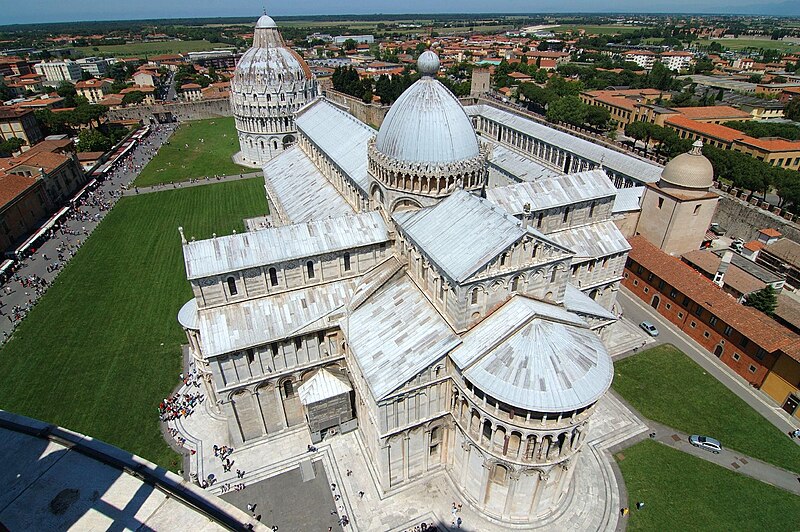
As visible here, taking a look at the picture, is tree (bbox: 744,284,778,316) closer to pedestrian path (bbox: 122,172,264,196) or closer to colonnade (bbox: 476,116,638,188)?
colonnade (bbox: 476,116,638,188)

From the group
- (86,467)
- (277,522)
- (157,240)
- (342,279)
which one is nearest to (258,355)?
(342,279)

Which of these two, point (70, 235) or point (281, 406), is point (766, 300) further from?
point (70, 235)

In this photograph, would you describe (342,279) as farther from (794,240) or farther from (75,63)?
(75,63)

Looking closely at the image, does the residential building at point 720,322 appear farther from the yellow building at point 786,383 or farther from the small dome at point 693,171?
the small dome at point 693,171

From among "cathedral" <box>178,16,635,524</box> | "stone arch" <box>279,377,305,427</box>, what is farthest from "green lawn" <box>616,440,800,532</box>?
"stone arch" <box>279,377,305,427</box>

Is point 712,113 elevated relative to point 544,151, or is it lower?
lower

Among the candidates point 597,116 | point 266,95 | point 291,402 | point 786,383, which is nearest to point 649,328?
point 786,383

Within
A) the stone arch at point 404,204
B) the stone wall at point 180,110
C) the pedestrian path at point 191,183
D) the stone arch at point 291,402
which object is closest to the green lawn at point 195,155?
the pedestrian path at point 191,183
